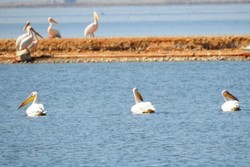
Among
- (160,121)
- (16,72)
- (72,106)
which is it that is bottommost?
(160,121)

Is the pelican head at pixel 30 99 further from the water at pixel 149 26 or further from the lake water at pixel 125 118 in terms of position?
the water at pixel 149 26

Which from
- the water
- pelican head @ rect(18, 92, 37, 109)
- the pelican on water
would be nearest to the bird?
the pelican on water

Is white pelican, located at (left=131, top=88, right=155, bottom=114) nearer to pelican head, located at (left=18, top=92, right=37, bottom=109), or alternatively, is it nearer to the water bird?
pelican head, located at (left=18, top=92, right=37, bottom=109)

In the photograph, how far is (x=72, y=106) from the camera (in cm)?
2719

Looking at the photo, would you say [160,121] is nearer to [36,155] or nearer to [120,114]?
[120,114]

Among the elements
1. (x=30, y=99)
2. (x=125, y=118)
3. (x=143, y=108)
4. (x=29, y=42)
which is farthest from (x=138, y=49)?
(x=125, y=118)

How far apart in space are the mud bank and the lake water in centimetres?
84

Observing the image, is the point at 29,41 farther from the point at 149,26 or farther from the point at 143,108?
the point at 149,26

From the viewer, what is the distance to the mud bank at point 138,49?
38.1 m

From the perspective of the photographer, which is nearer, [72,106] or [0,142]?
[0,142]

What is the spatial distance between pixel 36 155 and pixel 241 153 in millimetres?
3633

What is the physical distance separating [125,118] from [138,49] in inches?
589

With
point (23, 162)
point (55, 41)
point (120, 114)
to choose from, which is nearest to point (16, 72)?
point (55, 41)

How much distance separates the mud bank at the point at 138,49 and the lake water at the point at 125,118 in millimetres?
842
